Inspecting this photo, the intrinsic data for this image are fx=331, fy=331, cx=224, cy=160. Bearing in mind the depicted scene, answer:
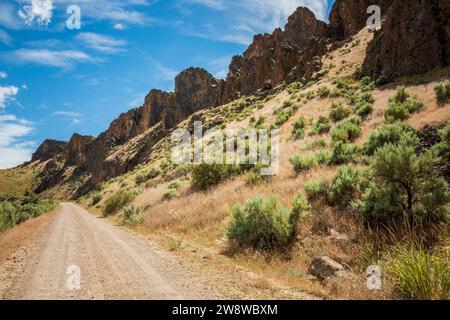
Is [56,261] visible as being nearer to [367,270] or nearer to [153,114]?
[367,270]

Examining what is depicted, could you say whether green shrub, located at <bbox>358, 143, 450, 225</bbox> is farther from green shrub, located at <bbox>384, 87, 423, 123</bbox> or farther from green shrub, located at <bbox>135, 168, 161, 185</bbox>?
green shrub, located at <bbox>135, 168, 161, 185</bbox>

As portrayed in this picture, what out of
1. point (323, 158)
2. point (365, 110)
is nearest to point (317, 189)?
point (323, 158)

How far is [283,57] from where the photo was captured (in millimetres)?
59469

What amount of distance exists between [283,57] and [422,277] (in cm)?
5861

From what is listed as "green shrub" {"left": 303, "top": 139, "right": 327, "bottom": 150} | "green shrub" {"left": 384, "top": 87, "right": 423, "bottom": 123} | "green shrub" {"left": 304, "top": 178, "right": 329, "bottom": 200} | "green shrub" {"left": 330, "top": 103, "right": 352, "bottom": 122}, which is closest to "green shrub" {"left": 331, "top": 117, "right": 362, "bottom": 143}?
"green shrub" {"left": 303, "top": 139, "right": 327, "bottom": 150}

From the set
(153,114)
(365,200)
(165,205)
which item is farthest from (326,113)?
(153,114)

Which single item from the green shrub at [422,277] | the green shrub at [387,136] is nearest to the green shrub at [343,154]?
the green shrub at [387,136]

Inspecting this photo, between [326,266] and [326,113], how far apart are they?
20511 millimetres

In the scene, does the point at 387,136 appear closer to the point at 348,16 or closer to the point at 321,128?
the point at 321,128

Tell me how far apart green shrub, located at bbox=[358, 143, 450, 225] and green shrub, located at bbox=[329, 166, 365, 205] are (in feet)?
3.66

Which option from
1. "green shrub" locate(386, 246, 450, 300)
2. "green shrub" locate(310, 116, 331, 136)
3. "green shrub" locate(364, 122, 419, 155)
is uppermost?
"green shrub" locate(310, 116, 331, 136)

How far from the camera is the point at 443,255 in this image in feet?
19.5

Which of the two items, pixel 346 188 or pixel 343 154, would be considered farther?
pixel 343 154

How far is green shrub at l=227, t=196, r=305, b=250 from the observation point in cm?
894
